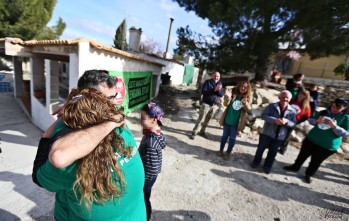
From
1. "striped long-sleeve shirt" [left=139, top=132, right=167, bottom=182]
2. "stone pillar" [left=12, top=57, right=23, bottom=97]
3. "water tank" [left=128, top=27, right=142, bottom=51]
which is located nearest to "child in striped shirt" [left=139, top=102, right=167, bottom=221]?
"striped long-sleeve shirt" [left=139, top=132, right=167, bottom=182]

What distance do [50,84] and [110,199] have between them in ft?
17.9

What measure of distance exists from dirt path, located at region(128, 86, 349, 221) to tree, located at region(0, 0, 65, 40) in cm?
1391

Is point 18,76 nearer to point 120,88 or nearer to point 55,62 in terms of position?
point 55,62

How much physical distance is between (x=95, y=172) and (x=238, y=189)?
3429 mm

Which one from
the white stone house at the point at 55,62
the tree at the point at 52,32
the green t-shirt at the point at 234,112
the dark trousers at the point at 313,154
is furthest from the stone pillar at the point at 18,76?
the dark trousers at the point at 313,154

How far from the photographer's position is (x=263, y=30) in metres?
7.87

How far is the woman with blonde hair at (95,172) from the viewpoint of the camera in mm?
924

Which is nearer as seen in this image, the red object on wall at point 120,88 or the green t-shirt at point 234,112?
the green t-shirt at point 234,112

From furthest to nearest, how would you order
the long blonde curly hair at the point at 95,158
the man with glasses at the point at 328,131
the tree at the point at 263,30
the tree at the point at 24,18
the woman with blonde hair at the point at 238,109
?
the tree at the point at 24,18
the tree at the point at 263,30
the woman with blonde hair at the point at 238,109
the man with glasses at the point at 328,131
the long blonde curly hair at the point at 95,158

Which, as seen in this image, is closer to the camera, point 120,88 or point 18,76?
point 120,88

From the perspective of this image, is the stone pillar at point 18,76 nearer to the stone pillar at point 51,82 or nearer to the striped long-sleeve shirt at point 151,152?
the stone pillar at point 51,82

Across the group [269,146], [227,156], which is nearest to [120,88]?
[227,156]

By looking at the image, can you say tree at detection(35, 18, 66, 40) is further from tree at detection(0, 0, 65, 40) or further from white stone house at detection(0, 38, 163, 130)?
white stone house at detection(0, 38, 163, 130)

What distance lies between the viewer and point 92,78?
64.3 inches
